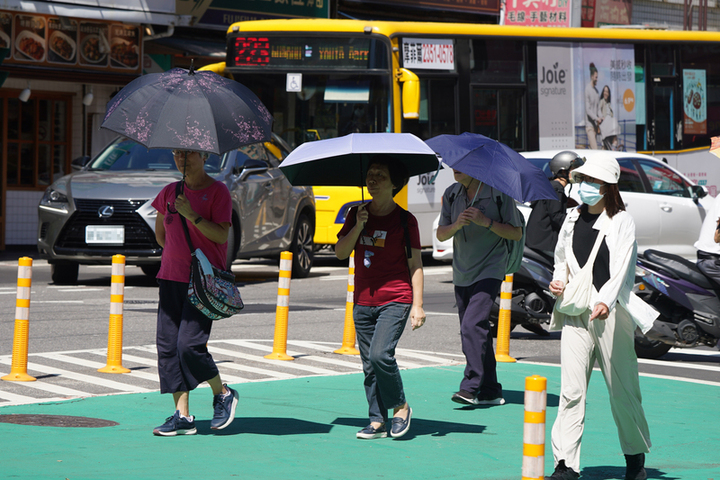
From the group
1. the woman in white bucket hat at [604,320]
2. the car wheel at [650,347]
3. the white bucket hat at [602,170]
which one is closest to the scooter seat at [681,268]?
the car wheel at [650,347]

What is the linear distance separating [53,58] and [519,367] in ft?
46.3

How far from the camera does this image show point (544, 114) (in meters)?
19.9

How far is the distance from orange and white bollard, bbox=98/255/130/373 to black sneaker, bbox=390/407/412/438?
9.68 ft

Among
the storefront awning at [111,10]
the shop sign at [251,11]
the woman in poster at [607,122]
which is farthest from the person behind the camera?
the shop sign at [251,11]

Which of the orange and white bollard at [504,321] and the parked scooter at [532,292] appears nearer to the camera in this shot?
the orange and white bollard at [504,321]

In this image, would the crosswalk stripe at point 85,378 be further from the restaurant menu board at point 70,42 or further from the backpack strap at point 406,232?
the restaurant menu board at point 70,42

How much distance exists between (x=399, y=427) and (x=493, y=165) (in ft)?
6.41

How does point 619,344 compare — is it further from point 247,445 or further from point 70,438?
point 70,438

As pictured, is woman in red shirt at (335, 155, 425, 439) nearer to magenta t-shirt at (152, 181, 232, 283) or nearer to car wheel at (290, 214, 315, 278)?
magenta t-shirt at (152, 181, 232, 283)

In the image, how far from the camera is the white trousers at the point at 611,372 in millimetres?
5902

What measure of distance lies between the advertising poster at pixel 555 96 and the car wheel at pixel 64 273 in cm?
844

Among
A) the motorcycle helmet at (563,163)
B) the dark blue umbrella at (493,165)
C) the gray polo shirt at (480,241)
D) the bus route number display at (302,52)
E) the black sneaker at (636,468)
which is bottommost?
the black sneaker at (636,468)

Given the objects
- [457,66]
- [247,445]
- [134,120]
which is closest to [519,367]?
[247,445]

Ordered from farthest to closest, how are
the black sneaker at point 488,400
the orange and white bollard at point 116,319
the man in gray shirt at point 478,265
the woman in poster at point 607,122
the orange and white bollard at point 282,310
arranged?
the woman in poster at point 607,122 → the orange and white bollard at point 282,310 → the orange and white bollard at point 116,319 → the black sneaker at point 488,400 → the man in gray shirt at point 478,265
